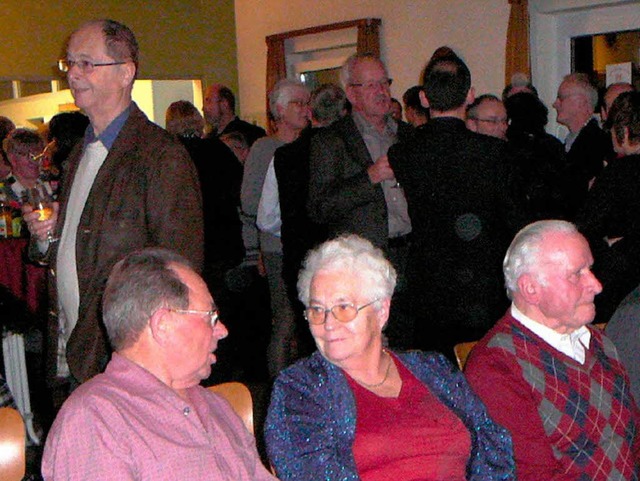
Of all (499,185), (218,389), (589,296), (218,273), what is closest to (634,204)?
(499,185)

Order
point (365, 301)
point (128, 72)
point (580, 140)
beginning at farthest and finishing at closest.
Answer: point (580, 140)
point (128, 72)
point (365, 301)

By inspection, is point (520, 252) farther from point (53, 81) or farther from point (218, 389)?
point (53, 81)

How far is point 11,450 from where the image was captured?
2236mm

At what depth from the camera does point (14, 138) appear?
5.90 meters

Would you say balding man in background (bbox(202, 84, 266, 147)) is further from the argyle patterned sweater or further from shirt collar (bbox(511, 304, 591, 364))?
the argyle patterned sweater

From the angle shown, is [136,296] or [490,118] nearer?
[136,296]

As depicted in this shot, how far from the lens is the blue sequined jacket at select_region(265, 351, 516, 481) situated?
2.19 m

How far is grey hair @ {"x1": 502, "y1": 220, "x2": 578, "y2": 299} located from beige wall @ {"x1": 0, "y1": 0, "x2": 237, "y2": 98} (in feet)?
24.6

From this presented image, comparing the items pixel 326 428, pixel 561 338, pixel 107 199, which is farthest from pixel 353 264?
pixel 107 199

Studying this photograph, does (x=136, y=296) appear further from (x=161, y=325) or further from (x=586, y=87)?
(x=586, y=87)

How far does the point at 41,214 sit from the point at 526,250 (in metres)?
1.43

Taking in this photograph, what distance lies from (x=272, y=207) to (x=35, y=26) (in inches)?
213

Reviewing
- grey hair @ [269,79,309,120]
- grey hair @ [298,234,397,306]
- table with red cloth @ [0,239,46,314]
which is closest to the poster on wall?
grey hair @ [269,79,309,120]

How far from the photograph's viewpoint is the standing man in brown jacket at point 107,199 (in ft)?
8.99
